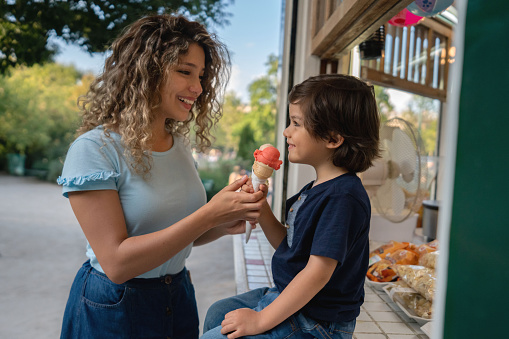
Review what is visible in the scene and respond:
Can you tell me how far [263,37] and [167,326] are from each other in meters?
9.00

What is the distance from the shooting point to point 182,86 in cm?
128

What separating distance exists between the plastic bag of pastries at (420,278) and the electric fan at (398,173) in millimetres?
493

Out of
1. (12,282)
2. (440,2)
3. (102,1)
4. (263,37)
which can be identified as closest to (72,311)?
(440,2)

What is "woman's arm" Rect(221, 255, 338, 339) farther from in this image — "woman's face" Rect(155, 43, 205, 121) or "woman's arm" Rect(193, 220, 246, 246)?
"woman's face" Rect(155, 43, 205, 121)

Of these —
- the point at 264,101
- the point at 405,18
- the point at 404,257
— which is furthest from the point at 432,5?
the point at 264,101

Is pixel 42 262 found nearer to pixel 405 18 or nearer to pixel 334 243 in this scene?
pixel 405 18

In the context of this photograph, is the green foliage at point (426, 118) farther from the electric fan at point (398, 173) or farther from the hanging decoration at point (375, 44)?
the hanging decoration at point (375, 44)

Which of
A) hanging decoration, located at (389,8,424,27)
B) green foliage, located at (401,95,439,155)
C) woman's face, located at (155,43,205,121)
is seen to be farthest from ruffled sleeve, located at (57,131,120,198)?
green foliage, located at (401,95,439,155)

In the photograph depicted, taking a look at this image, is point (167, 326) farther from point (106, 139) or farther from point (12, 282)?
point (12, 282)

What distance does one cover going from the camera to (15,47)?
4.18 meters

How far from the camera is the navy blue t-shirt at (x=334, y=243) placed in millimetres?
1016

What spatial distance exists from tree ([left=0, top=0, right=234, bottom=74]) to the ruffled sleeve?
2.90 meters

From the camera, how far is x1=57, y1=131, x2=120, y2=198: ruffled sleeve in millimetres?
1068

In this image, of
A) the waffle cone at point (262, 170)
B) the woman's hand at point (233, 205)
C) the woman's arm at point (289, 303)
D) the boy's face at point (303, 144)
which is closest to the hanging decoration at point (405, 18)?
the boy's face at point (303, 144)
